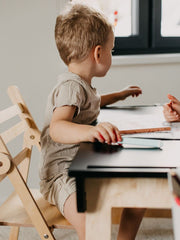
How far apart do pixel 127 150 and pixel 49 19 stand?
46.9 inches

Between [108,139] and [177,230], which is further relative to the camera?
[108,139]

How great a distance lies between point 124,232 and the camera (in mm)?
1104

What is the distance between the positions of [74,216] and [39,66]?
106cm

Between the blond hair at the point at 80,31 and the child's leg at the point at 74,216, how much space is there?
0.46 m

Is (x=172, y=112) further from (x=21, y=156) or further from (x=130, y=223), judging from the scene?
(x=21, y=156)

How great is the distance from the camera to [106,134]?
810 mm

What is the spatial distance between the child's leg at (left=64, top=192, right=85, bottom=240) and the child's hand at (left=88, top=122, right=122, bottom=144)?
259mm

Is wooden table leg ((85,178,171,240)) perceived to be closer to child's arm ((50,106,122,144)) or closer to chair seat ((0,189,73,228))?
child's arm ((50,106,122,144))

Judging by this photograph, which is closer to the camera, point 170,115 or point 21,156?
point 170,115

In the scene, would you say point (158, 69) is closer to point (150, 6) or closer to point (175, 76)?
point (175, 76)

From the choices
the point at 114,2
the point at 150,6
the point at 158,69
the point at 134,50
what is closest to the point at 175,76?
the point at 158,69

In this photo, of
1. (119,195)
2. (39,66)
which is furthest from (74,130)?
(39,66)

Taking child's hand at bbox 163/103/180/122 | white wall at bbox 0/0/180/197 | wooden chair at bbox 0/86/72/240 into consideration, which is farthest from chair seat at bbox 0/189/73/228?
white wall at bbox 0/0/180/197

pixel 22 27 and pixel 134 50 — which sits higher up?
pixel 22 27
